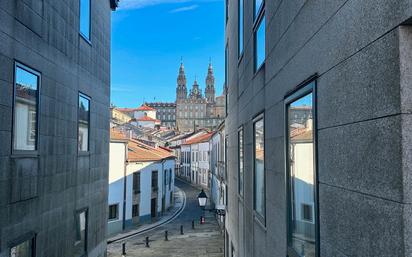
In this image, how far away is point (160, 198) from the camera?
3769 centimetres

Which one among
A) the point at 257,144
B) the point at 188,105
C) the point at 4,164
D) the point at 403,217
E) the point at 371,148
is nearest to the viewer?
the point at 403,217

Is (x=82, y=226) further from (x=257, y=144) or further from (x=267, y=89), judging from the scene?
(x=267, y=89)

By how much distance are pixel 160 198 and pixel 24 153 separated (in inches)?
1239

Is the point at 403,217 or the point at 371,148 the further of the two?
the point at 371,148

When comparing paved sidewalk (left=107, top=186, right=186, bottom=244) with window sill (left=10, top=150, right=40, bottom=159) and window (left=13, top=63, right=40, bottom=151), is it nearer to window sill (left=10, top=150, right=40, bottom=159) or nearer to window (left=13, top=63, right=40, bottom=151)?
window sill (left=10, top=150, right=40, bottom=159)

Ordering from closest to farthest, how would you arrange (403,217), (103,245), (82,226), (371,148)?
1. (403,217)
2. (371,148)
3. (82,226)
4. (103,245)

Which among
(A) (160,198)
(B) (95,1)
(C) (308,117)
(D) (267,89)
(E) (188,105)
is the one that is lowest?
(A) (160,198)

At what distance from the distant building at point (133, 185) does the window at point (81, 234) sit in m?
18.0

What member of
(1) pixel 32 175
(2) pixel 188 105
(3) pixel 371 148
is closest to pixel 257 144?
(1) pixel 32 175

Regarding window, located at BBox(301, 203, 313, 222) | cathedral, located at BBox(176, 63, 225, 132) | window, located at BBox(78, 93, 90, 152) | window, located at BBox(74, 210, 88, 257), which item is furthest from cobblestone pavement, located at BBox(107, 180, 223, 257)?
cathedral, located at BBox(176, 63, 225, 132)

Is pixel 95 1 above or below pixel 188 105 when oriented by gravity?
below

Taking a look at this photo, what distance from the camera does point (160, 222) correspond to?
34.2 meters

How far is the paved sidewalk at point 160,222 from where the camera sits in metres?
27.7

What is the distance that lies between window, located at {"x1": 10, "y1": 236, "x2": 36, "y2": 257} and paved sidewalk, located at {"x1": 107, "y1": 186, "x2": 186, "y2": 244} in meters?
18.1
